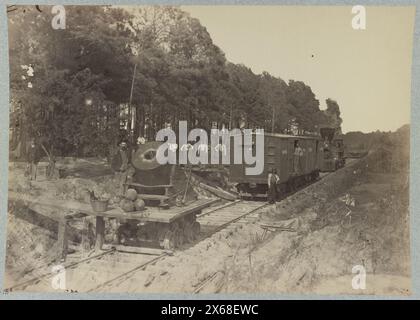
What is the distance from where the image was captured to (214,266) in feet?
18.6

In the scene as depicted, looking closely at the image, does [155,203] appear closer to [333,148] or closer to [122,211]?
[122,211]

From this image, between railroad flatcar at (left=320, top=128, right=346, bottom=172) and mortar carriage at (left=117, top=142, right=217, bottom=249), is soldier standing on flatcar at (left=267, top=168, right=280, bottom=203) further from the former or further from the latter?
mortar carriage at (left=117, top=142, right=217, bottom=249)

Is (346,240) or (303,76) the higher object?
(303,76)

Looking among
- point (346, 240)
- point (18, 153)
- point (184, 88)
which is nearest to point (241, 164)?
point (184, 88)

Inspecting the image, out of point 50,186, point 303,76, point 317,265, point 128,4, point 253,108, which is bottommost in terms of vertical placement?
point 317,265

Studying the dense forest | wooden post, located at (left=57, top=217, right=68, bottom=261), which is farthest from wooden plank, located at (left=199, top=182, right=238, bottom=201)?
wooden post, located at (left=57, top=217, right=68, bottom=261)

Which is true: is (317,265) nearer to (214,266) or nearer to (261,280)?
(261,280)

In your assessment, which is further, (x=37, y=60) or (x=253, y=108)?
(x=253, y=108)

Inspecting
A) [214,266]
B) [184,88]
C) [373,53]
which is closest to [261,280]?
[214,266]

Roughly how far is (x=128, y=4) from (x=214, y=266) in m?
3.26

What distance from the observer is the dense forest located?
569 centimetres

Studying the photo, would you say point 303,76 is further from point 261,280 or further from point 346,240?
point 261,280

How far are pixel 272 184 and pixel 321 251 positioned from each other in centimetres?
108
